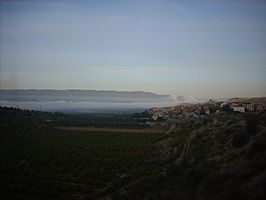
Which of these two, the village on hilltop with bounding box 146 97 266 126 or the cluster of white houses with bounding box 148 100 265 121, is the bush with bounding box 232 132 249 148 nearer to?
the village on hilltop with bounding box 146 97 266 126

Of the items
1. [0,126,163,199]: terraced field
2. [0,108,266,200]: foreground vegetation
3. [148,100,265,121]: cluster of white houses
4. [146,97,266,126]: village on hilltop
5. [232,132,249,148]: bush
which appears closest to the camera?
[0,108,266,200]: foreground vegetation

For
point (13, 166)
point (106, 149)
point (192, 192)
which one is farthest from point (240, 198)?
point (106, 149)

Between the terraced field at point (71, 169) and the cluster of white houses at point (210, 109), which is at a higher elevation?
the cluster of white houses at point (210, 109)

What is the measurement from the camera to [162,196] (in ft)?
33.5

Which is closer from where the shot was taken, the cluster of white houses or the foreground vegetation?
the foreground vegetation

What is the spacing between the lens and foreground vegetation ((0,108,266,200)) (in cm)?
977

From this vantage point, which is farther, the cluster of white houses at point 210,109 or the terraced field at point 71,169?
the cluster of white houses at point 210,109

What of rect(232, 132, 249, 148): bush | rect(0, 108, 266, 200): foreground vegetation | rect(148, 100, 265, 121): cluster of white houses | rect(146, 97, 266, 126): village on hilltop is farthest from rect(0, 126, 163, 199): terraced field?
rect(148, 100, 265, 121): cluster of white houses

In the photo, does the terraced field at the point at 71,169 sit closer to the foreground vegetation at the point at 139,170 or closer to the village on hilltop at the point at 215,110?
the foreground vegetation at the point at 139,170

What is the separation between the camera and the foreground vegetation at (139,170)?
977 centimetres

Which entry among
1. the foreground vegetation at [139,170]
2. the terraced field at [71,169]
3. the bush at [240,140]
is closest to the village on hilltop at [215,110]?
the foreground vegetation at [139,170]

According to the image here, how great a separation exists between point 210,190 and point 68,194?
8.19 m

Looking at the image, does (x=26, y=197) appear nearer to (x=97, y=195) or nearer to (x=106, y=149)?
(x=97, y=195)

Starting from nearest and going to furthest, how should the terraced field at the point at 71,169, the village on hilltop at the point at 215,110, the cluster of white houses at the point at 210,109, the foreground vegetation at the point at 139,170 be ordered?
the foreground vegetation at the point at 139,170, the terraced field at the point at 71,169, the village on hilltop at the point at 215,110, the cluster of white houses at the point at 210,109
